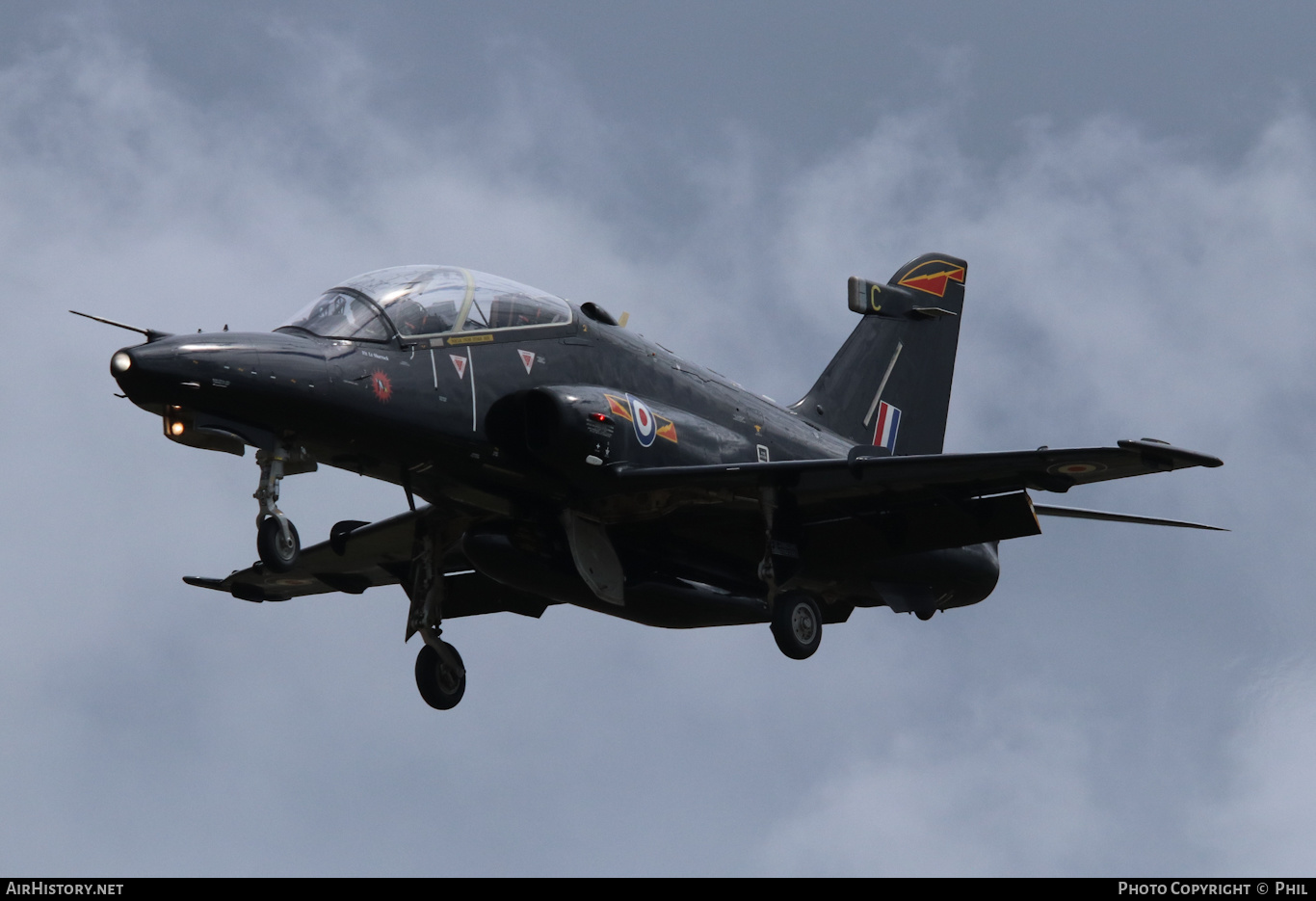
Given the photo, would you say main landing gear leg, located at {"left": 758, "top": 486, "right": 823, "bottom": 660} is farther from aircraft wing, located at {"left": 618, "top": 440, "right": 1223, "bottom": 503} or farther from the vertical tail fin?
the vertical tail fin

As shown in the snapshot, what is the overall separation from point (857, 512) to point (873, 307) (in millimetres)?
7253

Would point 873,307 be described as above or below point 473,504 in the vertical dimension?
above

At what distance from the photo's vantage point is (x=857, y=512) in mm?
21031

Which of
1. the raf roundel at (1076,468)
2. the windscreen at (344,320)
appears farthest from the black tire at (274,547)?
the raf roundel at (1076,468)

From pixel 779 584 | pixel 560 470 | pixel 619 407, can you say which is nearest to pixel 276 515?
pixel 560 470

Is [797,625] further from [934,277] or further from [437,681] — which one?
[934,277]

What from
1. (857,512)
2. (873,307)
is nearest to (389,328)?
(857,512)

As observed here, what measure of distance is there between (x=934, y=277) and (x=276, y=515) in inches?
585

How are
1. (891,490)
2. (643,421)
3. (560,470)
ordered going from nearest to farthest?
(560,470)
(643,421)
(891,490)

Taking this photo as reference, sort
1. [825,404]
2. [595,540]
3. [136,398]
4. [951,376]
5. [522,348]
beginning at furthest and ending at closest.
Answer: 1. [951,376]
2. [825,404]
3. [595,540]
4. [522,348]
5. [136,398]

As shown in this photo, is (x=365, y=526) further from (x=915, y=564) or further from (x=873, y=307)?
(x=873, y=307)

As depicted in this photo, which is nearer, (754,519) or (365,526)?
(754,519)

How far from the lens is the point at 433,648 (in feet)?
72.3

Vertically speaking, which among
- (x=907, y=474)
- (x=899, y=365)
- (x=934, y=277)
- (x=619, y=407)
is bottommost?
(x=907, y=474)
